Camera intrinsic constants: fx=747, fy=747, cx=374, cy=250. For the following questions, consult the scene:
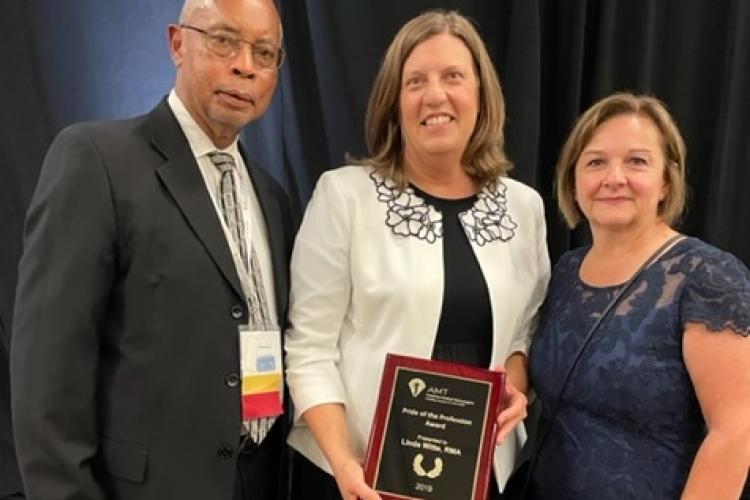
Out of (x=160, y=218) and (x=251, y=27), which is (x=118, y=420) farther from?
(x=251, y=27)

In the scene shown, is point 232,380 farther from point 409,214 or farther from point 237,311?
point 409,214

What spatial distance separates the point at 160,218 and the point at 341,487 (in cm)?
57

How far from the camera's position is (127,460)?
1.24 metres

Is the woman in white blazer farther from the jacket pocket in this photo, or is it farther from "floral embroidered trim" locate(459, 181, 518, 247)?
the jacket pocket

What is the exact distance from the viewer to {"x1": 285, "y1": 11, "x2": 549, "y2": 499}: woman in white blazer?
4.65 feet

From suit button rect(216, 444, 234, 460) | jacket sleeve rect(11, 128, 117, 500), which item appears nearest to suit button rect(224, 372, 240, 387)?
suit button rect(216, 444, 234, 460)

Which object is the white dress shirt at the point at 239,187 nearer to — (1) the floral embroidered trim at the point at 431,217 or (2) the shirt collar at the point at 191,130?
(2) the shirt collar at the point at 191,130

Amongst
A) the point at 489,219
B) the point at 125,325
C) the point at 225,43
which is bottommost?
the point at 125,325

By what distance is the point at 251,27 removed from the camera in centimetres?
137

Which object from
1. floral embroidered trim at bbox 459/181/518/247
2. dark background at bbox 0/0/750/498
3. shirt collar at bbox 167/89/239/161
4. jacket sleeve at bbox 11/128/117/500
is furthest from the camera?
dark background at bbox 0/0/750/498

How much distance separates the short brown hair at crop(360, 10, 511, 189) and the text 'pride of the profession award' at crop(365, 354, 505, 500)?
0.44 metres

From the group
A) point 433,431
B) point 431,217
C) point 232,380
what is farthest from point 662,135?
point 232,380

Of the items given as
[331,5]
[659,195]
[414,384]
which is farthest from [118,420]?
[331,5]

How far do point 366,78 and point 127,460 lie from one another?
4.07 ft
